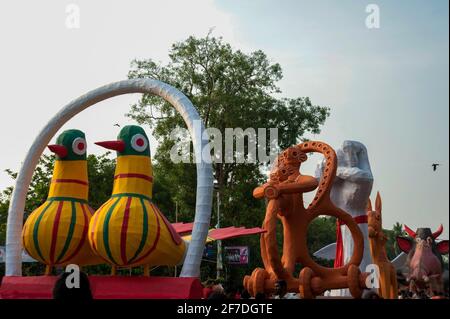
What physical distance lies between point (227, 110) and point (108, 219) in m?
12.8

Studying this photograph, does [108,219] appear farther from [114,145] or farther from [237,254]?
[237,254]

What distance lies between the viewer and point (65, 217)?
35.6 feet

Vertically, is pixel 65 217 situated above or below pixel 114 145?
below

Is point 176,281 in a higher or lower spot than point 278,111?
lower

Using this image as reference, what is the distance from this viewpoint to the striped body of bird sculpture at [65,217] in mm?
10789

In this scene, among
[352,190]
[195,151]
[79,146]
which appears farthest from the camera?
[352,190]

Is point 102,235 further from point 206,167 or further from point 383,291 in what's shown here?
point 383,291

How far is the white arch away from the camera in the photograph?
Result: 10609mm

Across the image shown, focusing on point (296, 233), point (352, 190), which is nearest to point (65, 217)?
point (296, 233)

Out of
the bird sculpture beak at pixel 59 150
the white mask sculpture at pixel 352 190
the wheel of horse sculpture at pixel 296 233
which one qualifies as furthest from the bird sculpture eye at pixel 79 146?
the white mask sculpture at pixel 352 190
